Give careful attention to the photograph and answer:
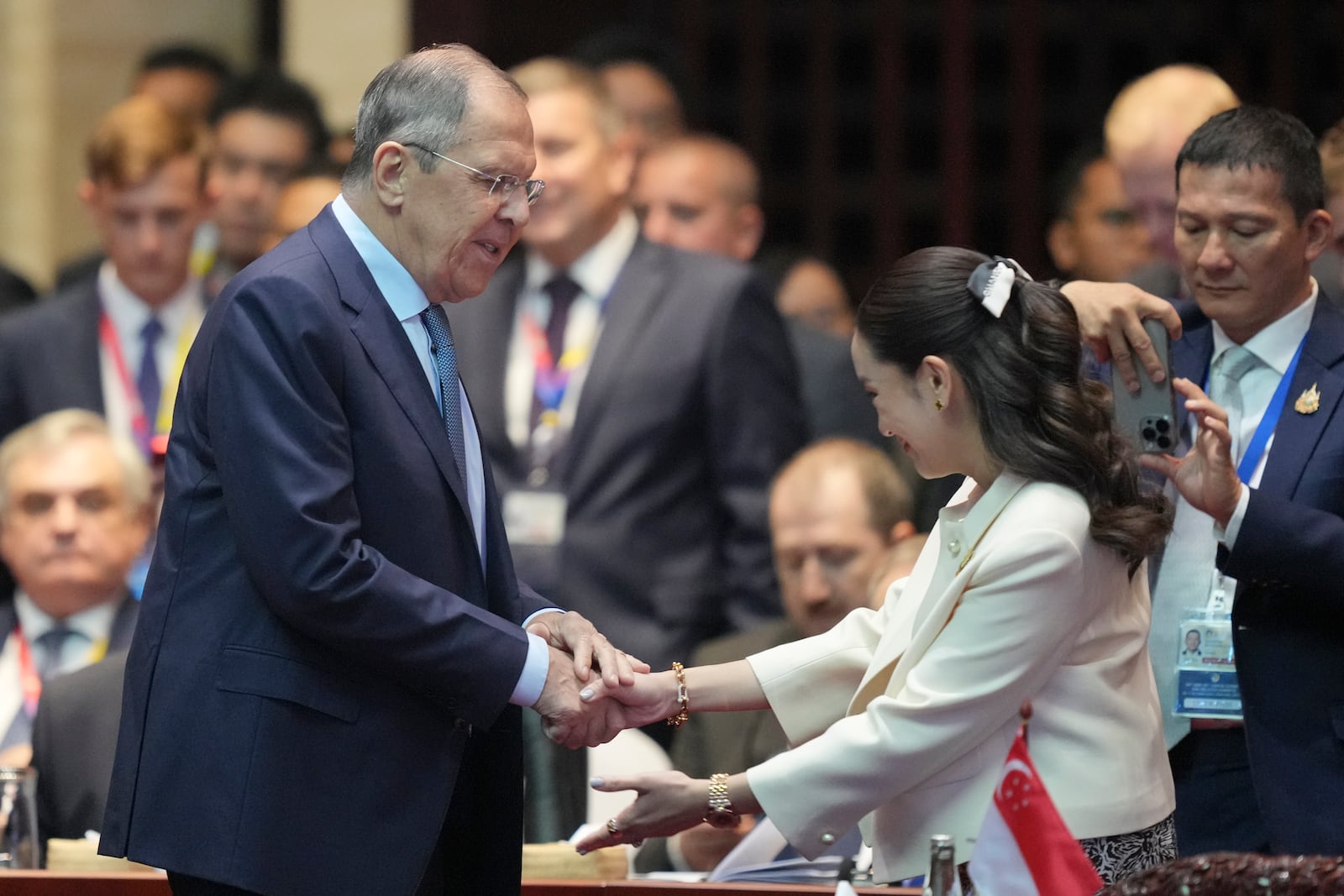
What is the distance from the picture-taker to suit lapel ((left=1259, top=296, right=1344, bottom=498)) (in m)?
3.18

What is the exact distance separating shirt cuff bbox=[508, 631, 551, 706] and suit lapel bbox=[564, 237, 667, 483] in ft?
7.16

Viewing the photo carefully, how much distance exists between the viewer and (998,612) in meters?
2.75

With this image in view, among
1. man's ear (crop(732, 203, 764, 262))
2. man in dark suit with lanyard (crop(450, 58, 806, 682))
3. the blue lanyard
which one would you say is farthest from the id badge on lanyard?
man's ear (crop(732, 203, 764, 262))

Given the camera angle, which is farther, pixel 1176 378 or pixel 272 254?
pixel 1176 378

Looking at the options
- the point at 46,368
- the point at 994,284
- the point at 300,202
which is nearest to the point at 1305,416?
the point at 994,284

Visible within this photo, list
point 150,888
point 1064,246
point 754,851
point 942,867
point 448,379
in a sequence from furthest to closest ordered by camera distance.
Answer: point 1064,246, point 754,851, point 150,888, point 448,379, point 942,867

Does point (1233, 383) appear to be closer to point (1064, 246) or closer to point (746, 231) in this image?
point (1064, 246)

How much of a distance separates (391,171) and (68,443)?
229 centimetres

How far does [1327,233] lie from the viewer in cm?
327

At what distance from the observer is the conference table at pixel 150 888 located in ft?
9.82

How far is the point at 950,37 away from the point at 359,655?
510 centimetres

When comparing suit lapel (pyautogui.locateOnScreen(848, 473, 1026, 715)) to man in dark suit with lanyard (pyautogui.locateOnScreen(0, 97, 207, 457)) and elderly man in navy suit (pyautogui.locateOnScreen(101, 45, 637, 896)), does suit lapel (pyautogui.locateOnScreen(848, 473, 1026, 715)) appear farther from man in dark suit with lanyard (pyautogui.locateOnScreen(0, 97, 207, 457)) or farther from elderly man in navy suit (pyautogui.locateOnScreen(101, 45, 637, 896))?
man in dark suit with lanyard (pyautogui.locateOnScreen(0, 97, 207, 457))

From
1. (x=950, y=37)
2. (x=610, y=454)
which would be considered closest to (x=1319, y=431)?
(x=610, y=454)

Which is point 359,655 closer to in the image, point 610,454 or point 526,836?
point 526,836
